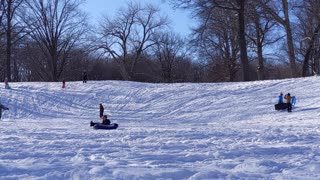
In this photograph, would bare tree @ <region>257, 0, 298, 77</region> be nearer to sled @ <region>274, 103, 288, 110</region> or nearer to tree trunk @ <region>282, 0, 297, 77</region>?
tree trunk @ <region>282, 0, 297, 77</region>

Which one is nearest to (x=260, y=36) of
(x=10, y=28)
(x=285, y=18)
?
(x=285, y=18)

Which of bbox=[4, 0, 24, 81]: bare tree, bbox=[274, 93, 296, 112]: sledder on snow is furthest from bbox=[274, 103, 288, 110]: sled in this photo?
bbox=[4, 0, 24, 81]: bare tree

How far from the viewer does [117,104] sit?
1094 inches

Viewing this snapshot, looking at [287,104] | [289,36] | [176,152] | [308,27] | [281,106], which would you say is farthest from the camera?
[308,27]

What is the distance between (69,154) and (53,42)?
4112 cm

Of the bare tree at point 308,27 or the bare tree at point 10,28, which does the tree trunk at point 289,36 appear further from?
the bare tree at point 10,28

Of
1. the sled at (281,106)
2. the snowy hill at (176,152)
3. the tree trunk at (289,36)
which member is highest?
the tree trunk at (289,36)

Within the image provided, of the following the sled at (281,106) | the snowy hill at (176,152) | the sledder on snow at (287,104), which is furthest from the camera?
the sled at (281,106)

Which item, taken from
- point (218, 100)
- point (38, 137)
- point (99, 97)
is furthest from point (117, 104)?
point (38, 137)

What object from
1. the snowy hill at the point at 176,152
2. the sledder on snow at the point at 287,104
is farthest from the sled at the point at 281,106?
the snowy hill at the point at 176,152

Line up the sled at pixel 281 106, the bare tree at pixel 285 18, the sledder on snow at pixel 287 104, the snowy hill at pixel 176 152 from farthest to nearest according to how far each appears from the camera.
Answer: the bare tree at pixel 285 18 < the sled at pixel 281 106 < the sledder on snow at pixel 287 104 < the snowy hill at pixel 176 152

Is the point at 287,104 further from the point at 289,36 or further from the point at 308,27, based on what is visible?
the point at 308,27

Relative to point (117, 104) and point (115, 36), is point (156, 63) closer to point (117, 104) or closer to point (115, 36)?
point (115, 36)

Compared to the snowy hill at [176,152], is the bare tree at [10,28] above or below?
above
